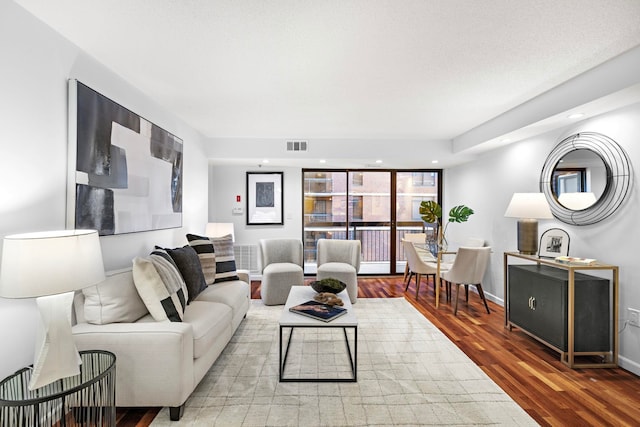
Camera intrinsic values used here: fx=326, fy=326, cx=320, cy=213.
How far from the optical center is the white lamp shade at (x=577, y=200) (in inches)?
118

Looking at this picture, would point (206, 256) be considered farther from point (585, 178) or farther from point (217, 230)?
point (585, 178)

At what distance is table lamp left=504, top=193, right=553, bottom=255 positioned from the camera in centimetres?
329

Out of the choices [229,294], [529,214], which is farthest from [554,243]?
[229,294]

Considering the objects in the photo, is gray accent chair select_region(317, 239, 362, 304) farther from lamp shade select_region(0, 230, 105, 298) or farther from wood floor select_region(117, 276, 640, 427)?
lamp shade select_region(0, 230, 105, 298)

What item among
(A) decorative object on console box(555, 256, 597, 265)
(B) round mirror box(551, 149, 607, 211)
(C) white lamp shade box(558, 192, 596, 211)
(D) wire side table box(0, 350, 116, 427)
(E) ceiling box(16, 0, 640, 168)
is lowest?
(D) wire side table box(0, 350, 116, 427)

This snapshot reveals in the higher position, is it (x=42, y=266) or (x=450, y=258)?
(x=42, y=266)

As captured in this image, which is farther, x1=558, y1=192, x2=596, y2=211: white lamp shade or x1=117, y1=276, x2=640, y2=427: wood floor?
x1=558, y1=192, x2=596, y2=211: white lamp shade

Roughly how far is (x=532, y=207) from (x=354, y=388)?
2523 mm

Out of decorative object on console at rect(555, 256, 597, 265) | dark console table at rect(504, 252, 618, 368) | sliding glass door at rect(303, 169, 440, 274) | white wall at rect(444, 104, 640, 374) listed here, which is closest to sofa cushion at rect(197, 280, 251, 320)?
sliding glass door at rect(303, 169, 440, 274)

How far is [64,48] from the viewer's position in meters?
2.12

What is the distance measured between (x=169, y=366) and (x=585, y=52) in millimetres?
3409

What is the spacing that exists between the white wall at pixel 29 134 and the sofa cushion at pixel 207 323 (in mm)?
902

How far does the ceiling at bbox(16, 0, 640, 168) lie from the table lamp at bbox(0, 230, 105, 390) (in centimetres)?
129

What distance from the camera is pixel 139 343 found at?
6.33ft
